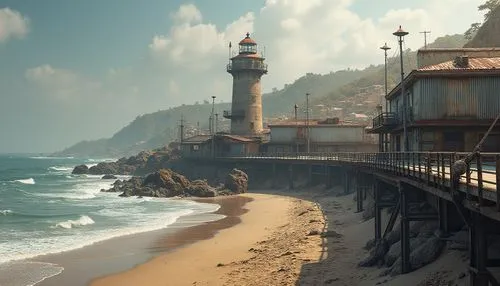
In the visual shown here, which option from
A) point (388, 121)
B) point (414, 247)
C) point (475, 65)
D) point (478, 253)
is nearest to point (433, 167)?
point (414, 247)

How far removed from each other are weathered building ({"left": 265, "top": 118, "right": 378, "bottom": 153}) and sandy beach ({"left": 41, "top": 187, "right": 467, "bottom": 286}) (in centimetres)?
3008

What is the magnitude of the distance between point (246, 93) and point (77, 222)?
147 feet

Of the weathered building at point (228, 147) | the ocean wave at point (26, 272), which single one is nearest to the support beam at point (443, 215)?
the ocean wave at point (26, 272)

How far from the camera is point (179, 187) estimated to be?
59.1 meters

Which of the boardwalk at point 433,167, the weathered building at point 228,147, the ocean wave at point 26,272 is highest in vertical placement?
the weathered building at point 228,147

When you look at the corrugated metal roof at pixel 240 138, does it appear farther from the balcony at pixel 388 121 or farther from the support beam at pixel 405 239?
the support beam at pixel 405 239

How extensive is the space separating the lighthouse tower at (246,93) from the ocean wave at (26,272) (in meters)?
55.1

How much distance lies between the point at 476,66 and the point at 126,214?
29.2 meters

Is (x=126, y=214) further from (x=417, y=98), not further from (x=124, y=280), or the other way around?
(x=417, y=98)

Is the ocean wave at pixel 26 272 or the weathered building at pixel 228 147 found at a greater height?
the weathered building at pixel 228 147

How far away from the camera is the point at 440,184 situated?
13.2m

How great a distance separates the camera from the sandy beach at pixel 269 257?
56.2ft

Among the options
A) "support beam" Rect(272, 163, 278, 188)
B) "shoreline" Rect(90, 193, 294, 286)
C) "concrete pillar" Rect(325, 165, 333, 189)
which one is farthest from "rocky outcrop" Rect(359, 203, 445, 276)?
"support beam" Rect(272, 163, 278, 188)

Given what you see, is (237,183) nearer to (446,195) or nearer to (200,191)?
(200,191)
